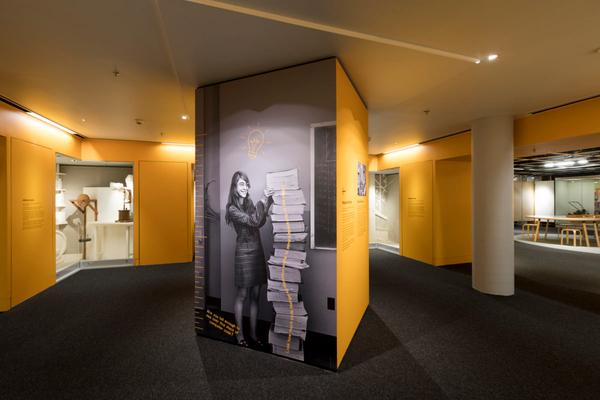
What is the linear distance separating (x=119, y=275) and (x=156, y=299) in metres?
1.97

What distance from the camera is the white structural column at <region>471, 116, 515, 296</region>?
167 inches

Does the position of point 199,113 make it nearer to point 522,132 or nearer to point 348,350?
point 348,350

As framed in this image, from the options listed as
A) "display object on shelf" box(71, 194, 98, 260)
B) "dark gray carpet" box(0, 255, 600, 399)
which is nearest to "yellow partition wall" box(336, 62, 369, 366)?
"dark gray carpet" box(0, 255, 600, 399)

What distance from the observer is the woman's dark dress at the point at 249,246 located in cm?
268

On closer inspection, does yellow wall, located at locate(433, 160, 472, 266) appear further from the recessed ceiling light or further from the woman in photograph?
the recessed ceiling light

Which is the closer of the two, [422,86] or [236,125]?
[236,125]

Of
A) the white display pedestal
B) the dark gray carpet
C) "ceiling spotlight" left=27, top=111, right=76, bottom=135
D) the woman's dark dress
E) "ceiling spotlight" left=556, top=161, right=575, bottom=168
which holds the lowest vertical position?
the dark gray carpet

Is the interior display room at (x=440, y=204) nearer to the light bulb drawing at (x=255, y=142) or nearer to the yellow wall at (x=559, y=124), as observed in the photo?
the yellow wall at (x=559, y=124)

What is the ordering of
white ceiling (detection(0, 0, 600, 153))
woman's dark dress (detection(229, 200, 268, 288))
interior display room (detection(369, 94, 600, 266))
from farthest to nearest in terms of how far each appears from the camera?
interior display room (detection(369, 94, 600, 266)), woman's dark dress (detection(229, 200, 268, 288)), white ceiling (detection(0, 0, 600, 153))

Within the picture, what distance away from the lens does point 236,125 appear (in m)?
2.84

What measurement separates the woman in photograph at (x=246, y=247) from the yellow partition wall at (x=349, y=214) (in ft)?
2.42

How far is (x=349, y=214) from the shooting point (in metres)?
2.72

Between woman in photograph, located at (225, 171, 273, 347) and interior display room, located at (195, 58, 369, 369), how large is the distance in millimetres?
11

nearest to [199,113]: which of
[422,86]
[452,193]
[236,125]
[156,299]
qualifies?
[236,125]
